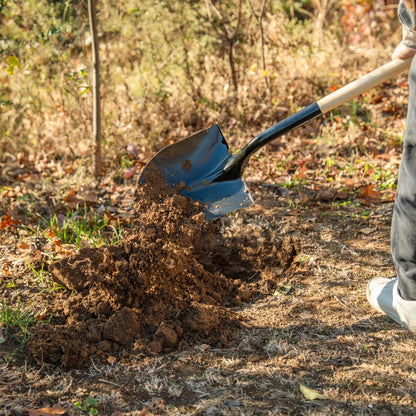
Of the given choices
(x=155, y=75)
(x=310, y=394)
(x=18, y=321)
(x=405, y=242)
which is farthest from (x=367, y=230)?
(x=155, y=75)

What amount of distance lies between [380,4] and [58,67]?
470 centimetres

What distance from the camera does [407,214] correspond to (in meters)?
1.99

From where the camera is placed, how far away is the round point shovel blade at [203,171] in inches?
109

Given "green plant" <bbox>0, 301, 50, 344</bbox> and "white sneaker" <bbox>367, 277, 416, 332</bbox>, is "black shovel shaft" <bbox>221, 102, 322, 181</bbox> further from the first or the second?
"green plant" <bbox>0, 301, 50, 344</bbox>

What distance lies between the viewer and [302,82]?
15.9 ft

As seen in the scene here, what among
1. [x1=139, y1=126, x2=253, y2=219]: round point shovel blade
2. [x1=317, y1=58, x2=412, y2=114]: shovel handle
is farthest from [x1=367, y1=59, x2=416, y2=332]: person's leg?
[x1=139, y1=126, x2=253, y2=219]: round point shovel blade

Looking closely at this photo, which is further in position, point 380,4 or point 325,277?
point 380,4

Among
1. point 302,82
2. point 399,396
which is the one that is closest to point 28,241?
point 399,396

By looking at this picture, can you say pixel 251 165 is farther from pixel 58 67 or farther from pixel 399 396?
pixel 399 396

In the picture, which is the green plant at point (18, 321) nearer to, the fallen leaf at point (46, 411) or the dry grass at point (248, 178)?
the dry grass at point (248, 178)

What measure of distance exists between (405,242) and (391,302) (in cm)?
34

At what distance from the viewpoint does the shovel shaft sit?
2523 millimetres

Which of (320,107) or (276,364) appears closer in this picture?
(276,364)

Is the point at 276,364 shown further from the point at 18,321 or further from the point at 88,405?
the point at 18,321
